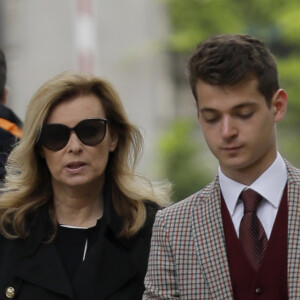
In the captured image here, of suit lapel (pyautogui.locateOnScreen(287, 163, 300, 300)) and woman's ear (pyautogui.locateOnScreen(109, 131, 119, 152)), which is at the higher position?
woman's ear (pyautogui.locateOnScreen(109, 131, 119, 152))

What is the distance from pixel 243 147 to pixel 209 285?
49cm

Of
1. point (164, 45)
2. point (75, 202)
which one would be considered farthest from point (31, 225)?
point (164, 45)

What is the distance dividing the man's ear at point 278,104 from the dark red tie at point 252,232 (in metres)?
0.28

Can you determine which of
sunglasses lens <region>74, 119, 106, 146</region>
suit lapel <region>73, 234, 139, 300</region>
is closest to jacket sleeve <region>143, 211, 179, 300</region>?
suit lapel <region>73, 234, 139, 300</region>

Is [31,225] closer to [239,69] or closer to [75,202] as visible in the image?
[75,202]

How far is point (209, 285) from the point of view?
434cm

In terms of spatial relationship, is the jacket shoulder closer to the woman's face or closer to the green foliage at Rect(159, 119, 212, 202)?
the woman's face

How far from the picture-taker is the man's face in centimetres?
429

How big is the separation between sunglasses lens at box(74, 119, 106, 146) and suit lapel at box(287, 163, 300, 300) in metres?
1.18

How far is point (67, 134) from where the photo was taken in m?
5.31

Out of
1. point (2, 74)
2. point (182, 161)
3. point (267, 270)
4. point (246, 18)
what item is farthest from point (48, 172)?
point (182, 161)

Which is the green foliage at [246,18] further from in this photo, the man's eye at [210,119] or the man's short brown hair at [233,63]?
the man's eye at [210,119]

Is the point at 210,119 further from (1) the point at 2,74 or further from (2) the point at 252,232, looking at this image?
(1) the point at 2,74

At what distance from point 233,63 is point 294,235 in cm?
62
